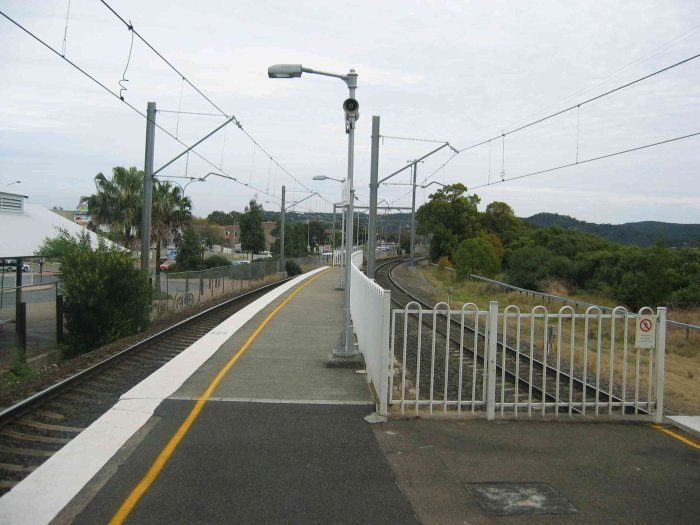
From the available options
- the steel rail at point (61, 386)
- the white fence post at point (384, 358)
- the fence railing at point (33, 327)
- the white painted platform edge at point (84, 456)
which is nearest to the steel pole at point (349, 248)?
the white painted platform edge at point (84, 456)

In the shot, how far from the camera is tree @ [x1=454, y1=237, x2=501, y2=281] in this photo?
42.4m

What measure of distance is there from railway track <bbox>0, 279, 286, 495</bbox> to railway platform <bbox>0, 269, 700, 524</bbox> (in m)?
0.26

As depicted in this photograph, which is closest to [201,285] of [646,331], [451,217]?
[646,331]

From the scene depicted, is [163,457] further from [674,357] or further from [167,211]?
[167,211]

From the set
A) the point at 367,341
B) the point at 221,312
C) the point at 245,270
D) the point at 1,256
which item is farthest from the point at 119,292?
the point at 245,270

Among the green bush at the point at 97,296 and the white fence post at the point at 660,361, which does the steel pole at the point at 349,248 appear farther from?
the green bush at the point at 97,296

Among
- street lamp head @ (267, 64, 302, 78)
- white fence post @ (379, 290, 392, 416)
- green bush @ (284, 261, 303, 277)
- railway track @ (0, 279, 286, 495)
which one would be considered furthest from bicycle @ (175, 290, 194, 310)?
green bush @ (284, 261, 303, 277)

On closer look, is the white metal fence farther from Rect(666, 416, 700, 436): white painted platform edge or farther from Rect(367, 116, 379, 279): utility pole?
Rect(367, 116, 379, 279): utility pole

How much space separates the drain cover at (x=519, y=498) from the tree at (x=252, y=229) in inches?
2942

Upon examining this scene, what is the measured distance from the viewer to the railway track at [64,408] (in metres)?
6.61

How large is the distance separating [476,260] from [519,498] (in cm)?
3756

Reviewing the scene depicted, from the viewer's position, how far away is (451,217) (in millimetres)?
66750

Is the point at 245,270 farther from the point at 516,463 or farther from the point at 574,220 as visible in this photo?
the point at 574,220

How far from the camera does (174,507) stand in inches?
206
